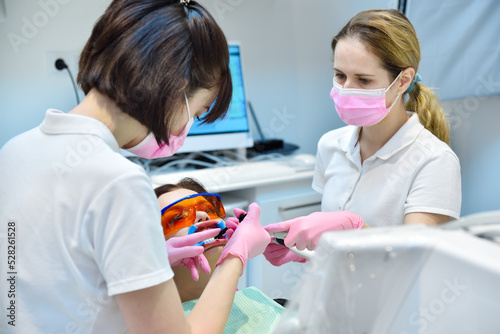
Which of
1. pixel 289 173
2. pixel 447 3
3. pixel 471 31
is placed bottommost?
pixel 289 173

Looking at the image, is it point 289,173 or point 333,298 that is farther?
point 289,173

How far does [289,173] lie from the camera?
252 centimetres

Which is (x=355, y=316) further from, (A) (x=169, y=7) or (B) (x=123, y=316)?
(A) (x=169, y=7)

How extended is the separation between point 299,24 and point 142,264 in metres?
2.63

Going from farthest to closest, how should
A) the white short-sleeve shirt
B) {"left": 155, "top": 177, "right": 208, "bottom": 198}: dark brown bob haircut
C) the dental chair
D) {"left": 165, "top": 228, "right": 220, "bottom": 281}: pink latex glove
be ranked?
{"left": 155, "top": 177, "right": 208, "bottom": 198}: dark brown bob haircut, {"left": 165, "top": 228, "right": 220, "bottom": 281}: pink latex glove, the white short-sleeve shirt, the dental chair

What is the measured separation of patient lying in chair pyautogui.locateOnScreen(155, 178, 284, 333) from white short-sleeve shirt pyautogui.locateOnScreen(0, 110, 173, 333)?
57 centimetres

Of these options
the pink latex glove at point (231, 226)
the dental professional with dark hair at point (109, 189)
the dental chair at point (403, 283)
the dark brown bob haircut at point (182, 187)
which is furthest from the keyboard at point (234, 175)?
the dental chair at point (403, 283)

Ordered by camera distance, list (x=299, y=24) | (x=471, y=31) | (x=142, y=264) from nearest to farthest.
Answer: (x=142, y=264) → (x=471, y=31) → (x=299, y=24)

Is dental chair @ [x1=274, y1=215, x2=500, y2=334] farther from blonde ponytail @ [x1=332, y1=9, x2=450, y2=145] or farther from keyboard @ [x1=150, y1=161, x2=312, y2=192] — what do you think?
keyboard @ [x1=150, y1=161, x2=312, y2=192]

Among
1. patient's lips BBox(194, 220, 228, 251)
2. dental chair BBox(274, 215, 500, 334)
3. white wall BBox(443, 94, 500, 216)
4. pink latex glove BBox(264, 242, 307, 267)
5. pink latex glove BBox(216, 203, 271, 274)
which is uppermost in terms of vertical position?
dental chair BBox(274, 215, 500, 334)

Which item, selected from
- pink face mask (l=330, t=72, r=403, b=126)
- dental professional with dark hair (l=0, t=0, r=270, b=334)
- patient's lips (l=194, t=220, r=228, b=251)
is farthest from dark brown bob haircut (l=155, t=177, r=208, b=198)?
dental professional with dark hair (l=0, t=0, r=270, b=334)

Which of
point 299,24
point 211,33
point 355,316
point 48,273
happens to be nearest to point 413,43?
point 211,33

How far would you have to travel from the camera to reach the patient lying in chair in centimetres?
138

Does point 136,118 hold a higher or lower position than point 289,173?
higher
